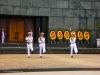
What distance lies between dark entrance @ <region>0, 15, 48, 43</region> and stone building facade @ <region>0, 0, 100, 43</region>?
2.80 ft

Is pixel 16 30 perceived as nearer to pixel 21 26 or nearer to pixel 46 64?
pixel 21 26

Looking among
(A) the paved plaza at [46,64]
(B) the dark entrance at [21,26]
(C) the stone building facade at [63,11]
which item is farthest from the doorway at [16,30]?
(A) the paved plaza at [46,64]

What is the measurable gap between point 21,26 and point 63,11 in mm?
5357

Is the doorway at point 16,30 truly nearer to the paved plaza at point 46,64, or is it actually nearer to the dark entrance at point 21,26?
the dark entrance at point 21,26

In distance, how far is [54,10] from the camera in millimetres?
34844

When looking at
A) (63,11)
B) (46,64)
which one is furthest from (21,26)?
(46,64)

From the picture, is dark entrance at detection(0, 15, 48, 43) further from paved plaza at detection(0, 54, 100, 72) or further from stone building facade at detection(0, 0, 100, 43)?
paved plaza at detection(0, 54, 100, 72)

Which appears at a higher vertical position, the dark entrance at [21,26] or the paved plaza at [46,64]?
the dark entrance at [21,26]

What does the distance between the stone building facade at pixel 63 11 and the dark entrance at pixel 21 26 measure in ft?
2.80

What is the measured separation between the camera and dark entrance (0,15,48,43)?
3475 cm

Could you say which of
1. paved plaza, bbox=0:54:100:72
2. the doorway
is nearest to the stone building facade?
the doorway

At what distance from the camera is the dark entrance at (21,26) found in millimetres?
34747

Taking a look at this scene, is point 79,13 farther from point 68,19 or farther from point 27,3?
point 27,3

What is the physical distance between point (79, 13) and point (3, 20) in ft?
30.1
